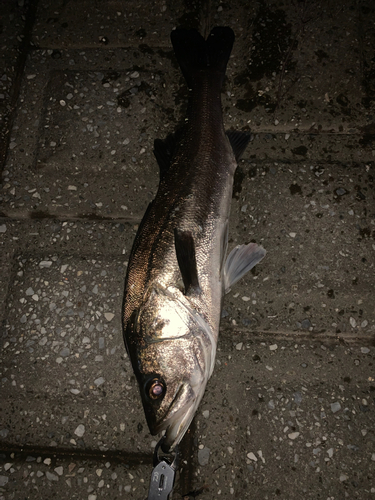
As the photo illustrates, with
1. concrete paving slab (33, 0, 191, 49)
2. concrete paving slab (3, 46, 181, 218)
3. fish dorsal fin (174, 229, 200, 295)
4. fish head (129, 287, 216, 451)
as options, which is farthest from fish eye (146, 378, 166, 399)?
concrete paving slab (33, 0, 191, 49)

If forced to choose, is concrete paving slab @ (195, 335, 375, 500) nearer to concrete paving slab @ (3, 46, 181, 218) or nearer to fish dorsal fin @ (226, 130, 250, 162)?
fish dorsal fin @ (226, 130, 250, 162)

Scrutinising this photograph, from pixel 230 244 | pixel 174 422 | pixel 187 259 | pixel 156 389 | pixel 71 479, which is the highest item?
pixel 187 259

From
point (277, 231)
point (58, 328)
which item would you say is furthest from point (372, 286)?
point (58, 328)

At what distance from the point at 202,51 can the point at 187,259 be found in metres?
1.89

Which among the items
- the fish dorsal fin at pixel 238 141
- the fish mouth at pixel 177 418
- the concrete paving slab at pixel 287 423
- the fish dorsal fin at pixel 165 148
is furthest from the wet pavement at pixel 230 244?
the fish mouth at pixel 177 418

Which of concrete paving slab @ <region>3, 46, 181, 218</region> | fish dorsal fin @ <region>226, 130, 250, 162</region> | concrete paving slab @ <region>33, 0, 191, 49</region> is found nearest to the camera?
fish dorsal fin @ <region>226, 130, 250, 162</region>

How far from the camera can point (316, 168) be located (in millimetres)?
2932

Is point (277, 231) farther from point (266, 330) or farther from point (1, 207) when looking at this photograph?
point (1, 207)

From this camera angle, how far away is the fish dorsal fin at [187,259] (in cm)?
220

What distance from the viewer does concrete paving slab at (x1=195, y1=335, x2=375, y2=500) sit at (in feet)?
7.84

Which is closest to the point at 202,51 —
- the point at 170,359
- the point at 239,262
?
the point at 239,262

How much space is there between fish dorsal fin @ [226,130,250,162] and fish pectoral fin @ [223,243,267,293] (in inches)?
31.0

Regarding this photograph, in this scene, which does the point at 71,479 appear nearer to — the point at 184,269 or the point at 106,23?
the point at 184,269

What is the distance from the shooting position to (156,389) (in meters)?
2.09
